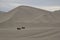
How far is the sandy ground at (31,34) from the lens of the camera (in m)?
1.61

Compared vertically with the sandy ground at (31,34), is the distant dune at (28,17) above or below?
above

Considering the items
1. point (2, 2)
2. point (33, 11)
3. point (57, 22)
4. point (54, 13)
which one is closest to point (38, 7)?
point (33, 11)

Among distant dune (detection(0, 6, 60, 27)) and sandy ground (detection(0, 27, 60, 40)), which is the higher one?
distant dune (detection(0, 6, 60, 27))

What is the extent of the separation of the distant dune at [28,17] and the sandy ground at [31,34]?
0.08 m

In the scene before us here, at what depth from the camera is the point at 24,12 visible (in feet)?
5.98

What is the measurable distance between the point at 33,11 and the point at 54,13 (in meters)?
0.32

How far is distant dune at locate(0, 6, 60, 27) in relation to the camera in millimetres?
1703

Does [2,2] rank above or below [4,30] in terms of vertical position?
above

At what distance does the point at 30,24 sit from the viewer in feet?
5.57

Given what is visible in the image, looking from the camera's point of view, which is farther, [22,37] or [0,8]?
[0,8]

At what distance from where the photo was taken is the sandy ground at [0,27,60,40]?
63.2 inches

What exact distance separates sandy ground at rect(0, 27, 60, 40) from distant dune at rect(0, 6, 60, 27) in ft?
0.28

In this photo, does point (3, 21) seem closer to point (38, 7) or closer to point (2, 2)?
point (2, 2)

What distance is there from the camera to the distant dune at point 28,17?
5.59ft
